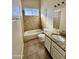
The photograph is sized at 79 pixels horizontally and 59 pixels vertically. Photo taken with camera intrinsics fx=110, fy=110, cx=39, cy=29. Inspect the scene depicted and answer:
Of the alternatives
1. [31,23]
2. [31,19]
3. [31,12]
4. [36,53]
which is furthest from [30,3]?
[36,53]

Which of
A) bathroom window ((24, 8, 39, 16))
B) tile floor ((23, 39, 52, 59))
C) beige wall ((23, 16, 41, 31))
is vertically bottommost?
tile floor ((23, 39, 52, 59))

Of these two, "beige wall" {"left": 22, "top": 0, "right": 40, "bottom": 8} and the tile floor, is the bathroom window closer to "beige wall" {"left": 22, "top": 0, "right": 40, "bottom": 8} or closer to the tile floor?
"beige wall" {"left": 22, "top": 0, "right": 40, "bottom": 8}

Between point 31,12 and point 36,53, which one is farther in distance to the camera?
point 31,12

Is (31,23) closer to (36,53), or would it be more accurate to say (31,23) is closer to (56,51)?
(36,53)

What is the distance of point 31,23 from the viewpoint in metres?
8.17

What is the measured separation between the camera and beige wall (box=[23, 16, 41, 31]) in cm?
798

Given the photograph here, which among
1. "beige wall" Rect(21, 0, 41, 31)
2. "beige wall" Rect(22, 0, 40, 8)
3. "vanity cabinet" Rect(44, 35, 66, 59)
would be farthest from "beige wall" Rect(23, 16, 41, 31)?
"vanity cabinet" Rect(44, 35, 66, 59)
